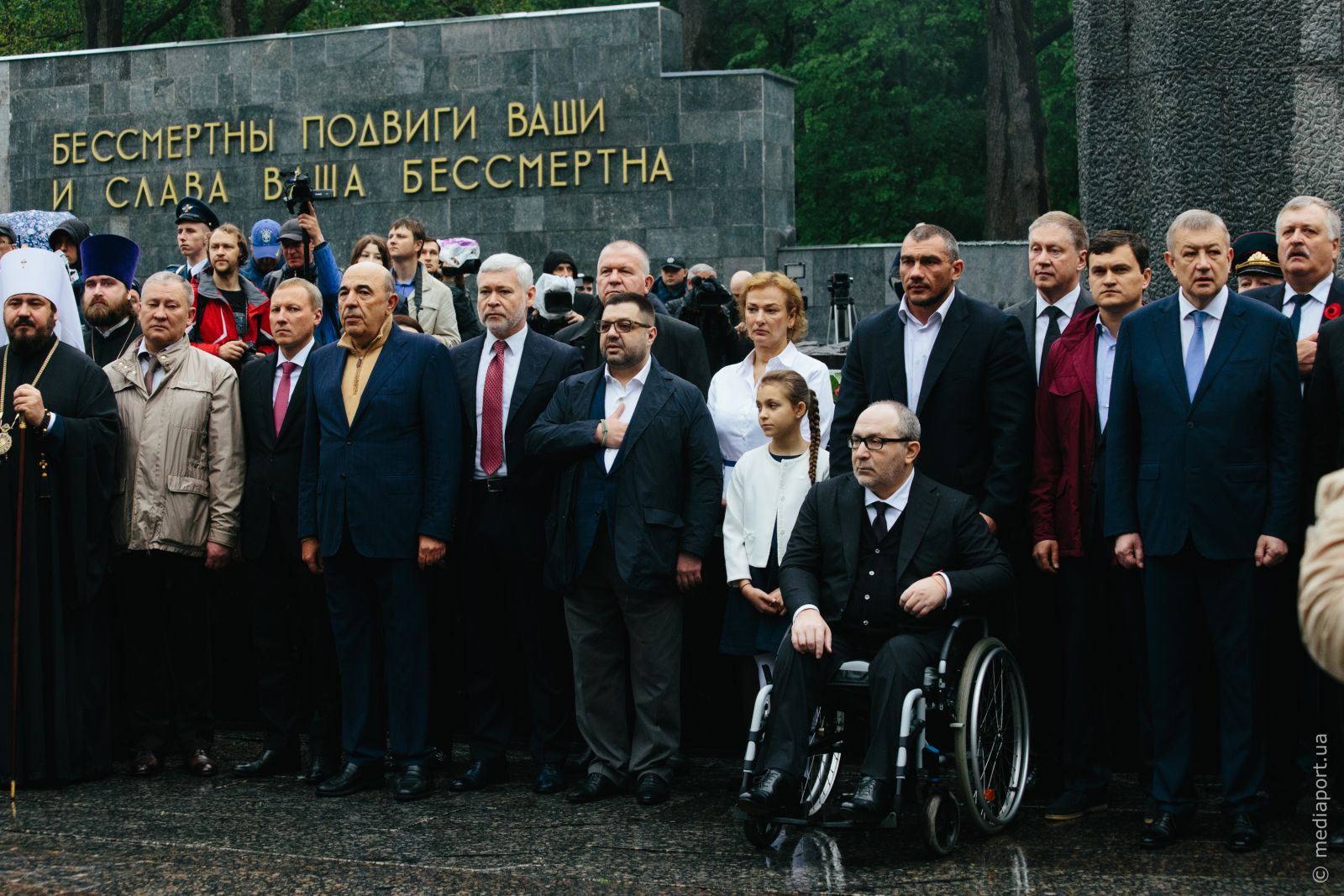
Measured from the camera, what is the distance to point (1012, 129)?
91.1ft

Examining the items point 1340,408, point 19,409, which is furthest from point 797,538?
point 19,409

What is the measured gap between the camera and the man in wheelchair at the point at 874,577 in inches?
228

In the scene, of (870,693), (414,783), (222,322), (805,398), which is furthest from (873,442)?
(222,322)

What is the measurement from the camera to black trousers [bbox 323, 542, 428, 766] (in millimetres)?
7070

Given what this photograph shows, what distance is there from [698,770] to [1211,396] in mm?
2878

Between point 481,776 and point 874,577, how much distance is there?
210cm

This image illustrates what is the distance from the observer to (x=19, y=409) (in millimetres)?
7215

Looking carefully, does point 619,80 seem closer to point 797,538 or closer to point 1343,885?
point 797,538

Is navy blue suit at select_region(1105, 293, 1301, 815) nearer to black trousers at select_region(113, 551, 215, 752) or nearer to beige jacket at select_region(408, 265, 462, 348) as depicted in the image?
black trousers at select_region(113, 551, 215, 752)

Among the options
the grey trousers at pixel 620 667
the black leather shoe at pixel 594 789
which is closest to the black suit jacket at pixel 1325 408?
the grey trousers at pixel 620 667

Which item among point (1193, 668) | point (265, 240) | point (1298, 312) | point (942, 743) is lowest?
point (942, 743)

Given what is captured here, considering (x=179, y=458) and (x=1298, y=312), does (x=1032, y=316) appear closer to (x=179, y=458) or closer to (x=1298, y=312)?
(x=1298, y=312)

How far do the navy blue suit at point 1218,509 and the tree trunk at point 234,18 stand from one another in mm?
23208

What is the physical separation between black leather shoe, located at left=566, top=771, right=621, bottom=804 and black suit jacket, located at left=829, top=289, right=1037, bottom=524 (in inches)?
64.1
